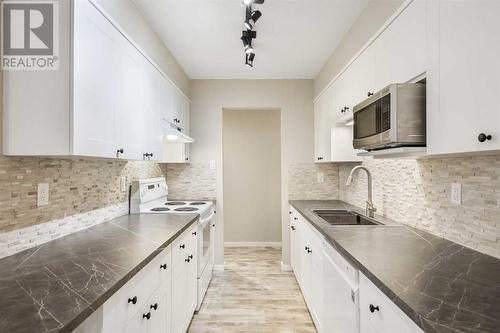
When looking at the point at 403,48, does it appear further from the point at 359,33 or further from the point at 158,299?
the point at 158,299

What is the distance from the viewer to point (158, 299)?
1.58m

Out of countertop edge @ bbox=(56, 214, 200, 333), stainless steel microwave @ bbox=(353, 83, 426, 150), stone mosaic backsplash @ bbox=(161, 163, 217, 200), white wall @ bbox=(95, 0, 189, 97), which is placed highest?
white wall @ bbox=(95, 0, 189, 97)

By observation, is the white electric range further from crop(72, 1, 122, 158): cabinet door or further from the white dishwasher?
the white dishwasher

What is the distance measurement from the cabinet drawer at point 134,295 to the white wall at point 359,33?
6.50 ft

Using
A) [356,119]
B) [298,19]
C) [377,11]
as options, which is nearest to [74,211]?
[356,119]

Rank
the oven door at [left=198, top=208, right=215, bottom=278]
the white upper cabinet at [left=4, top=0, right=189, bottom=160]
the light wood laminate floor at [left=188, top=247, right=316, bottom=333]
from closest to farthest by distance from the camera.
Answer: the white upper cabinet at [left=4, top=0, right=189, bottom=160], the light wood laminate floor at [left=188, top=247, right=316, bottom=333], the oven door at [left=198, top=208, right=215, bottom=278]

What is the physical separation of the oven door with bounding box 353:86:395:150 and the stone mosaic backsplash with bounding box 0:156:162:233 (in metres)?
1.80

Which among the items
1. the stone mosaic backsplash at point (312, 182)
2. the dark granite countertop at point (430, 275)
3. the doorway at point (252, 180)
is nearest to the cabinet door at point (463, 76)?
the dark granite countertop at point (430, 275)

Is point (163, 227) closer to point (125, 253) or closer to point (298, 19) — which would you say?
point (125, 253)

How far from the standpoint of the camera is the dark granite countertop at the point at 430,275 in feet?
2.62

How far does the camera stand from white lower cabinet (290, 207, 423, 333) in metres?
1.05

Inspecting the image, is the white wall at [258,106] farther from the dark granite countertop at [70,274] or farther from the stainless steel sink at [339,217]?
the dark granite countertop at [70,274]

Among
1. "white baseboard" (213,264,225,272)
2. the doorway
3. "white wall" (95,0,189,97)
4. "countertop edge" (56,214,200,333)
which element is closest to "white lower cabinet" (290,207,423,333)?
"countertop edge" (56,214,200,333)

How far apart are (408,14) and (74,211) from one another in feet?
7.24
